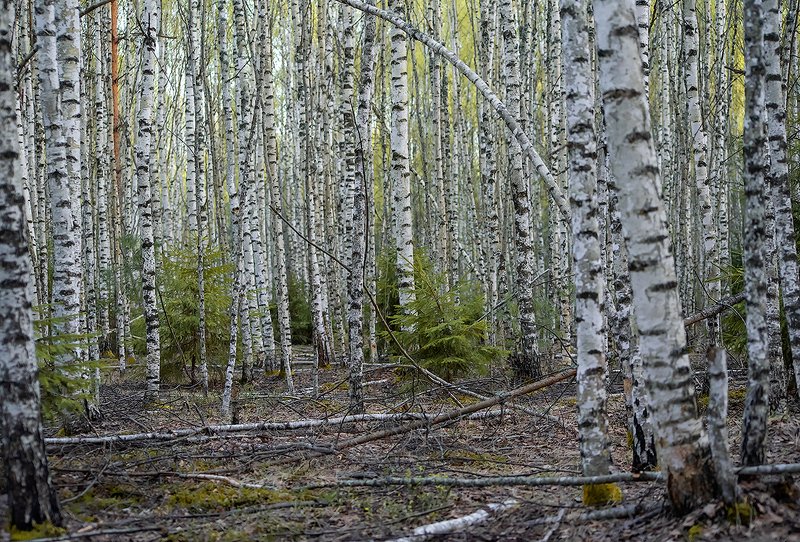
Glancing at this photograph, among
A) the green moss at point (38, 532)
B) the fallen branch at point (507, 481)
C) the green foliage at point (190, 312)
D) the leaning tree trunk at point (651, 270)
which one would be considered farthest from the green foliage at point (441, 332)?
the green moss at point (38, 532)

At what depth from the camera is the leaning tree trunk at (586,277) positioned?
401 centimetres

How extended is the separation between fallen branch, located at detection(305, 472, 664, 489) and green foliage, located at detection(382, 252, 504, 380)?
13.0 ft

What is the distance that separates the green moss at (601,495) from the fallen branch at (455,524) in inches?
17.5

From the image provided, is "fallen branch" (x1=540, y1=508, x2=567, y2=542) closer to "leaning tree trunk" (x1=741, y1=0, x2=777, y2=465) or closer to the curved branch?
"leaning tree trunk" (x1=741, y1=0, x2=777, y2=465)

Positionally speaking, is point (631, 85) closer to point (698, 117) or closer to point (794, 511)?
point (794, 511)

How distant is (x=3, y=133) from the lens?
342 cm

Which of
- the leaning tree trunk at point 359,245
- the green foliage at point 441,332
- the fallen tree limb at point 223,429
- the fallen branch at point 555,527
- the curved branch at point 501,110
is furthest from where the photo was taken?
the green foliage at point 441,332

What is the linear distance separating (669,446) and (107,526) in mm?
2780

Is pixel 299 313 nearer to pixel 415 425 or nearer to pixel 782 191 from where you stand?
pixel 415 425

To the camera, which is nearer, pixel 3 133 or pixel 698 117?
pixel 3 133

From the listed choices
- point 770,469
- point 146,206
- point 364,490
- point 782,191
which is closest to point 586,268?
point 770,469

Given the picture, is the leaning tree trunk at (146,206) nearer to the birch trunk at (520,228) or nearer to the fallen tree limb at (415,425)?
the fallen tree limb at (415,425)

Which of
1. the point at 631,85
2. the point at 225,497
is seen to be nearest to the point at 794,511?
the point at 631,85

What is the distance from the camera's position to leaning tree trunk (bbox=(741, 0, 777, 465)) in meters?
3.46
